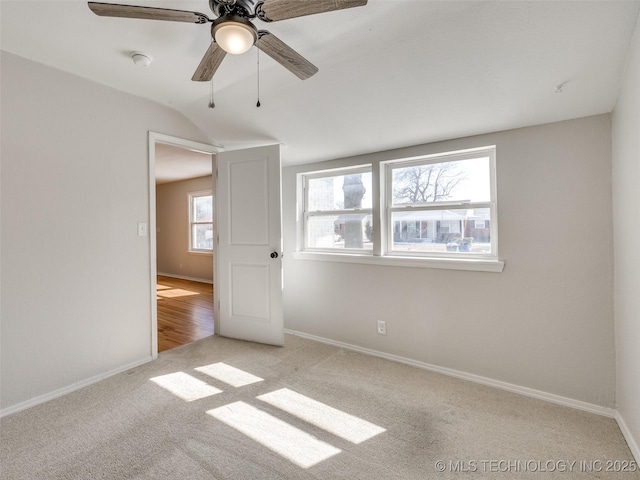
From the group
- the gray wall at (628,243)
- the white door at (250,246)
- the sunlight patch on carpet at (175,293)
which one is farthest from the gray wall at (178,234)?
the gray wall at (628,243)

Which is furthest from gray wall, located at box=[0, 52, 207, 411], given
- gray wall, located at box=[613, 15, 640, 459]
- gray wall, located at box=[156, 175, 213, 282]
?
gray wall, located at box=[156, 175, 213, 282]

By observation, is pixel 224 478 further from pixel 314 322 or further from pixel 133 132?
pixel 133 132

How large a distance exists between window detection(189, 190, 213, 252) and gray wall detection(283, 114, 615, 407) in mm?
4830

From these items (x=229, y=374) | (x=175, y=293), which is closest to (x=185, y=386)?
(x=229, y=374)

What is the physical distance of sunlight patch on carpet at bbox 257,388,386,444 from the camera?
1.81 m

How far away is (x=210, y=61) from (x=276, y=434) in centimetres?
212

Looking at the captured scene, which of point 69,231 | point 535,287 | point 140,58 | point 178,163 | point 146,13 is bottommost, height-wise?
point 535,287

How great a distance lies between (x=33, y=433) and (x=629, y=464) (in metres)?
3.37

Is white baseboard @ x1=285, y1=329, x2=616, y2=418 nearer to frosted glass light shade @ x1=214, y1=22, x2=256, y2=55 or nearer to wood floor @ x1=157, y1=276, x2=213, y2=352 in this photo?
wood floor @ x1=157, y1=276, x2=213, y2=352

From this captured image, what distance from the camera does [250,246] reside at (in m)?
3.25

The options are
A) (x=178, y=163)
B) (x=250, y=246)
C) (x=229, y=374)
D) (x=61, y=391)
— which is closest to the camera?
(x=61, y=391)

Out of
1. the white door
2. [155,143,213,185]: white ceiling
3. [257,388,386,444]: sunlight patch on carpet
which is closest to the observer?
[257,388,386,444]: sunlight patch on carpet

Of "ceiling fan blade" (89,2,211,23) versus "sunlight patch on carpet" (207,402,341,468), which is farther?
"sunlight patch on carpet" (207,402,341,468)

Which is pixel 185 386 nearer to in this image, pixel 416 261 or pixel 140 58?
pixel 416 261
